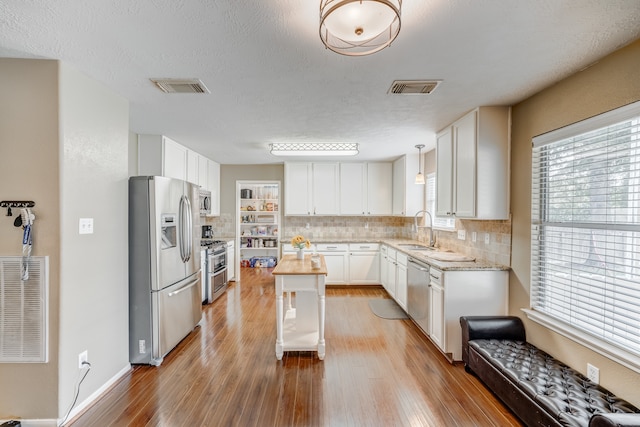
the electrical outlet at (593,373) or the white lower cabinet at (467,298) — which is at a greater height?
the white lower cabinet at (467,298)

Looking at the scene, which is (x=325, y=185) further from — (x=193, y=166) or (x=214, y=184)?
(x=193, y=166)

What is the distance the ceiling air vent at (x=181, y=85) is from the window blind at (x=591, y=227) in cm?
289

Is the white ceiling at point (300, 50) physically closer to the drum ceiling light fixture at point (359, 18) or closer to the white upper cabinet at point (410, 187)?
the drum ceiling light fixture at point (359, 18)

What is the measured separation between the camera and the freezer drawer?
268 cm

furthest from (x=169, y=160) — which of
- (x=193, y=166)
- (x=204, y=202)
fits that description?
(x=204, y=202)

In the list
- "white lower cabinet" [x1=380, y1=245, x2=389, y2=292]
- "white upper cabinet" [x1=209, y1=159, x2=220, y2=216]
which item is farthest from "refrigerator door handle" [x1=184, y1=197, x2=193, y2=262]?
"white lower cabinet" [x1=380, y1=245, x2=389, y2=292]

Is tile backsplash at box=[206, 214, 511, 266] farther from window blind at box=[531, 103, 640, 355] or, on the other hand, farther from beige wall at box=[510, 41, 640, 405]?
window blind at box=[531, 103, 640, 355]

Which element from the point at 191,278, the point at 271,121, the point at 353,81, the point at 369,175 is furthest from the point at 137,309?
the point at 369,175

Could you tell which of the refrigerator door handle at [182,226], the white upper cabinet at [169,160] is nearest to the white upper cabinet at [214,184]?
the white upper cabinet at [169,160]

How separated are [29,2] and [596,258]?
3685 mm

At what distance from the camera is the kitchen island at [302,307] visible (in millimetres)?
2773

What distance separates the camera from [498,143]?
9.02ft

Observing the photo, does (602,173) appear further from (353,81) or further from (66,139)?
(66,139)

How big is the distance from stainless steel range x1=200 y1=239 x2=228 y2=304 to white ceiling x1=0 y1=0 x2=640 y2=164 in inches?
91.3
